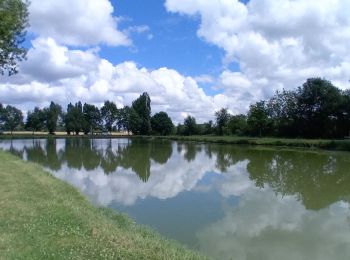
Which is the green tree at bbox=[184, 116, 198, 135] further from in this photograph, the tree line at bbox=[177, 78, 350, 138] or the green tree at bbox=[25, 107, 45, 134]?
the green tree at bbox=[25, 107, 45, 134]

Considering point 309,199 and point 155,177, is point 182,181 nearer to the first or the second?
point 155,177

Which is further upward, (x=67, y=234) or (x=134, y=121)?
(x=134, y=121)

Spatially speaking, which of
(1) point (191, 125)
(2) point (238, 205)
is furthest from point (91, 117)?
(2) point (238, 205)

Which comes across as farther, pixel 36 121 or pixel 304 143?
pixel 36 121

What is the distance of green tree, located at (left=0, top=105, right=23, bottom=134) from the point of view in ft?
433

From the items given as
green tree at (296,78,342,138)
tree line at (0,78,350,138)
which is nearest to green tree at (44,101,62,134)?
tree line at (0,78,350,138)

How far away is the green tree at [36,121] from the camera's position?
435 ft

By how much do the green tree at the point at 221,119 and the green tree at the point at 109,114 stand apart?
42.4 metres

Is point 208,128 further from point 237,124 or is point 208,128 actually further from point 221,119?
point 237,124

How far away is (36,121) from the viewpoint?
5221 inches

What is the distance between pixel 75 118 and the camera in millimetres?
128625

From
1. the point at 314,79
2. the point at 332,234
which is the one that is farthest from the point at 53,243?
the point at 314,79

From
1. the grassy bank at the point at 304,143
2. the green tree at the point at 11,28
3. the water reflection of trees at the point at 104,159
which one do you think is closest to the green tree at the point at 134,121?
the grassy bank at the point at 304,143

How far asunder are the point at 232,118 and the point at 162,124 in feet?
95.8
